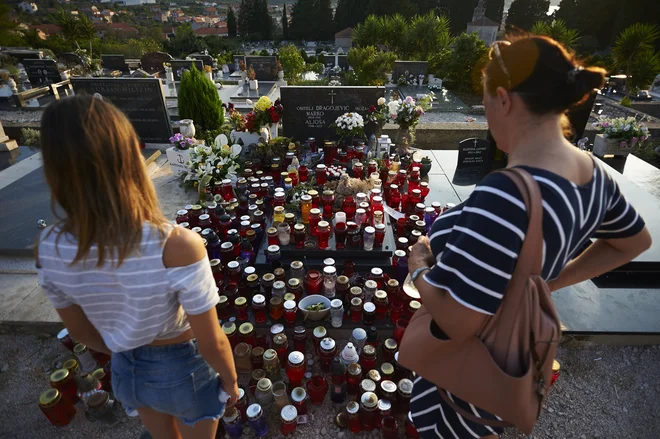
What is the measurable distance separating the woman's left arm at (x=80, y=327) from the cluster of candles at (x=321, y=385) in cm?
136

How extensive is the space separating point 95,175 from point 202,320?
2.22 ft

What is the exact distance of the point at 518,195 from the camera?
3.48ft

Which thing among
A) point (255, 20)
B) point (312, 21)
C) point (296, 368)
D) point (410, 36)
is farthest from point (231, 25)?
point (296, 368)

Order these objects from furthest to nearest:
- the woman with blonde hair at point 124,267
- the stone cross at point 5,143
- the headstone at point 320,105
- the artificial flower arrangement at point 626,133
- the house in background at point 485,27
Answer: the house in background at point 485,27, the stone cross at point 5,143, the artificial flower arrangement at point 626,133, the headstone at point 320,105, the woman with blonde hair at point 124,267

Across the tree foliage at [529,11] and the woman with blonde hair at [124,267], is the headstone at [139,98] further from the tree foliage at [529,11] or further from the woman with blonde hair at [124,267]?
the tree foliage at [529,11]

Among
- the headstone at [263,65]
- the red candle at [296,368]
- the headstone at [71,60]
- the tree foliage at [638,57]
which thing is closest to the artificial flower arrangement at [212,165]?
the red candle at [296,368]

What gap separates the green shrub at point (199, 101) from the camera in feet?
24.5

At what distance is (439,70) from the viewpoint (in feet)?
66.4

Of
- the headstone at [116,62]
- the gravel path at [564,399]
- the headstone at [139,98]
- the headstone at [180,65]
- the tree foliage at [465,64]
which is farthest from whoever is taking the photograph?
the headstone at [116,62]

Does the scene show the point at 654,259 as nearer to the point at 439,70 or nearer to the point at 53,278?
the point at 53,278

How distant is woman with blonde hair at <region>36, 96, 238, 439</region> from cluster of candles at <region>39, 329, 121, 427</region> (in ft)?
5.23

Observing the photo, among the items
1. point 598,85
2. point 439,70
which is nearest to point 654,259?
point 598,85

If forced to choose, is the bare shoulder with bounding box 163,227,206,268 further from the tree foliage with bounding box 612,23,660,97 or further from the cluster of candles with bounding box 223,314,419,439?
the tree foliage with bounding box 612,23,660,97

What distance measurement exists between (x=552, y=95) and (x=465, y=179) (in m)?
5.64
